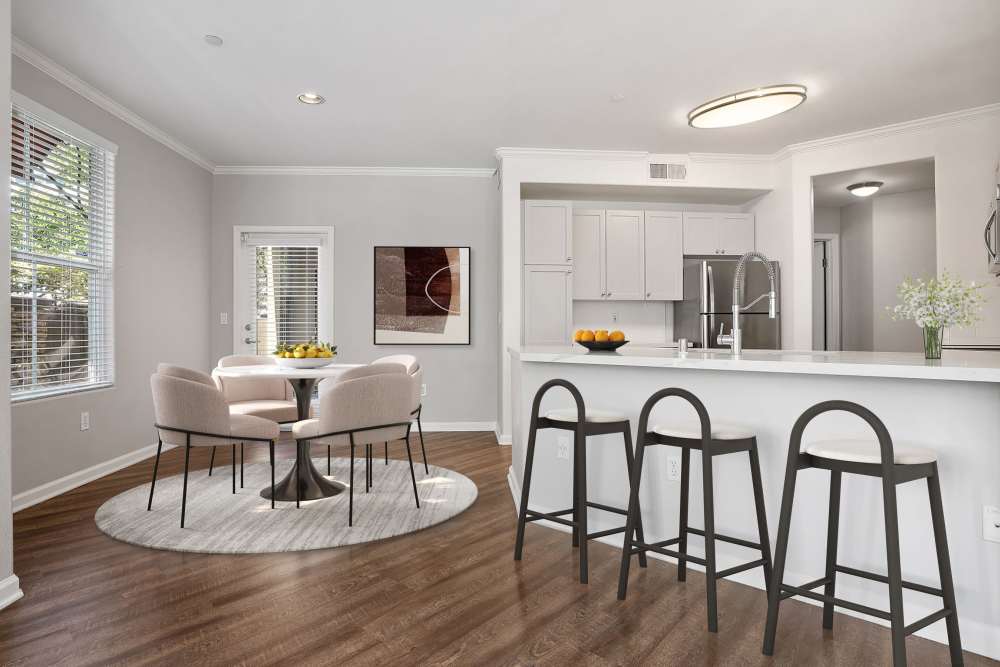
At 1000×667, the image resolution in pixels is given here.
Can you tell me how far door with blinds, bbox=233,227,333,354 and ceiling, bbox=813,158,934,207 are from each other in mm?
4638

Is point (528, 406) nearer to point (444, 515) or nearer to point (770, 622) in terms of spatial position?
point (444, 515)

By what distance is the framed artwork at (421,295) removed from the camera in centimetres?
578

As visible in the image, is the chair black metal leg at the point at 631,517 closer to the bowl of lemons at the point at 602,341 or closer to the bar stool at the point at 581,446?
the bar stool at the point at 581,446

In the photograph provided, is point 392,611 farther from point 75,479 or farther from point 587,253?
point 587,253

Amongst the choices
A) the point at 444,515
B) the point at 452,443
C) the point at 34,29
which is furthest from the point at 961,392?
the point at 34,29

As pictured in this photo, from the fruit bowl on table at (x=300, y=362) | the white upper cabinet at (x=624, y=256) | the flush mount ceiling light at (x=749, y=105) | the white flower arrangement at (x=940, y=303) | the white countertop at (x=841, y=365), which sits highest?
the flush mount ceiling light at (x=749, y=105)

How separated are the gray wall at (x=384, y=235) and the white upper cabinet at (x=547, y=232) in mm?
525

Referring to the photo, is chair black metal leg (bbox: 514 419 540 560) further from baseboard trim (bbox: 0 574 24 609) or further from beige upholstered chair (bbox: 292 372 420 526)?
baseboard trim (bbox: 0 574 24 609)

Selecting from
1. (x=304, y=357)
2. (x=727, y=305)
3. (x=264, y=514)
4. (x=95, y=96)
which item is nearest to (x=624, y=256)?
(x=727, y=305)

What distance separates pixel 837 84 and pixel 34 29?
4725 mm

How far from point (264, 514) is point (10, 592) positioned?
3.81 feet

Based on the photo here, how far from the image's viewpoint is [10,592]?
2.17 m

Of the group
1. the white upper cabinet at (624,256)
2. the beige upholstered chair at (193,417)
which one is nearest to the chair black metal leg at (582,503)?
the beige upholstered chair at (193,417)

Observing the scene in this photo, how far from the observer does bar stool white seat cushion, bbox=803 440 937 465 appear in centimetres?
170
